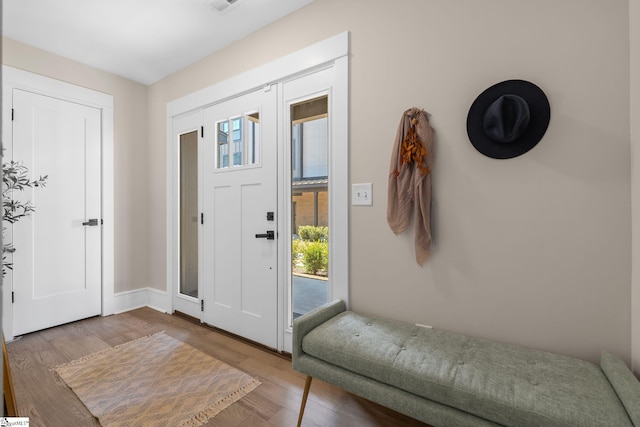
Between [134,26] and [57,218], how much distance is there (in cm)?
182

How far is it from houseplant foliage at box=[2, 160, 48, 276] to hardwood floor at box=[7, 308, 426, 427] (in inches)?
29.1

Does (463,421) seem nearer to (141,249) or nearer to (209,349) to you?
(209,349)

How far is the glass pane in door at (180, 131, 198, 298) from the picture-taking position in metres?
3.24

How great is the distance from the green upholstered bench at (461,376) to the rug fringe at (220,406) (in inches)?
20.4

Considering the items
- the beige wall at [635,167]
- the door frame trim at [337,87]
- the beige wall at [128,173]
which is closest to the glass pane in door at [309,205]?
the door frame trim at [337,87]

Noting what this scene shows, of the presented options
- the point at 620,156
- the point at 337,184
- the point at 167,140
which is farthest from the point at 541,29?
the point at 167,140

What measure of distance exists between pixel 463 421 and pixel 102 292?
341 centimetres

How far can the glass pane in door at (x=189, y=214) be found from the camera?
3.24 m

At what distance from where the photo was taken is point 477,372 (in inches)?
54.5

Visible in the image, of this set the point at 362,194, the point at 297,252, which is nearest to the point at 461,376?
the point at 362,194

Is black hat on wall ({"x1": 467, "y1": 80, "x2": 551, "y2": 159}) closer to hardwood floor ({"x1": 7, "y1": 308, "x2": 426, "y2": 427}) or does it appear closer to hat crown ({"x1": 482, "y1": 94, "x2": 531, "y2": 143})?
hat crown ({"x1": 482, "y1": 94, "x2": 531, "y2": 143})

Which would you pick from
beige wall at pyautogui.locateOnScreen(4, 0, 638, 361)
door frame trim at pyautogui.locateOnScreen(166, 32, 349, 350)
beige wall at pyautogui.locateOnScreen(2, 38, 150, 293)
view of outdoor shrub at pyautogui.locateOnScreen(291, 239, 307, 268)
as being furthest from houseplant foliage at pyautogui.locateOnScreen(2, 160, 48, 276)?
beige wall at pyautogui.locateOnScreen(4, 0, 638, 361)

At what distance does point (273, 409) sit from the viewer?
1880 millimetres

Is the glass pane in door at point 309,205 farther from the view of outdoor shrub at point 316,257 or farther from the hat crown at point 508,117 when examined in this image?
the hat crown at point 508,117
